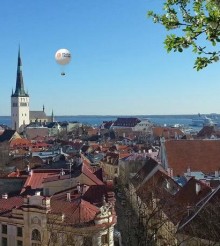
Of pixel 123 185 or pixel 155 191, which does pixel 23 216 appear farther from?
pixel 123 185

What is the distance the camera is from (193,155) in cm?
4044

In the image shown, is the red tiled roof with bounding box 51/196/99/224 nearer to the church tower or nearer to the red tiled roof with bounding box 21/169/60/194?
the red tiled roof with bounding box 21/169/60/194

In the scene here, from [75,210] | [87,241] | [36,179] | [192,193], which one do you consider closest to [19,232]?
[75,210]

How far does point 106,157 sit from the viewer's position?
202 ft

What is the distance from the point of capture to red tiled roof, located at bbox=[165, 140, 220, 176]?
1555 inches

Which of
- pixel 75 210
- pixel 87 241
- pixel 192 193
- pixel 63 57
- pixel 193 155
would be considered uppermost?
pixel 63 57

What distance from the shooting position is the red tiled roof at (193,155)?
130 ft

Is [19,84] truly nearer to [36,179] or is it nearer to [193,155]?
[193,155]

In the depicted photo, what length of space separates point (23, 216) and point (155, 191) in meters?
8.51

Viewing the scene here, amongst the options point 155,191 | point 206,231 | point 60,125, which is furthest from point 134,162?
point 60,125

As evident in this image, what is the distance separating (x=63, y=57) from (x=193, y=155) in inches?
750

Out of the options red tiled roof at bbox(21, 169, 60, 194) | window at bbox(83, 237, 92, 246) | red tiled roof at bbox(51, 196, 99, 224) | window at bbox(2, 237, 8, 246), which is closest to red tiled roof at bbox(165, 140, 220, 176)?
red tiled roof at bbox(21, 169, 60, 194)

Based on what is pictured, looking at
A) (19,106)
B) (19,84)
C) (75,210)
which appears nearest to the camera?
(75,210)

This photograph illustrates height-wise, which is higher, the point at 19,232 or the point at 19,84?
the point at 19,84
